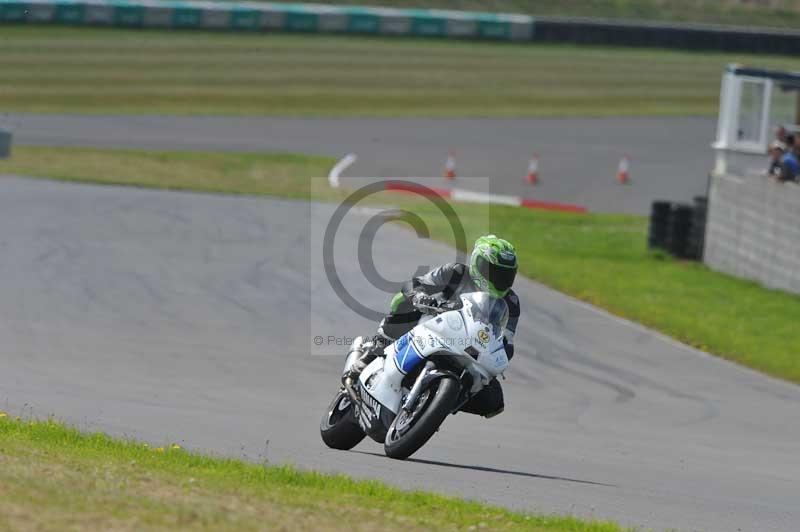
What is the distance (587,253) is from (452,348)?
17.5 meters

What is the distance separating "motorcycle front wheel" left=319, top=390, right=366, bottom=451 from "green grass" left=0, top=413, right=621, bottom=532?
1.77 metres

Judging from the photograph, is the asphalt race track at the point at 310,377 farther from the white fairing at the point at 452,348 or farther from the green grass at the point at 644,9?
the green grass at the point at 644,9

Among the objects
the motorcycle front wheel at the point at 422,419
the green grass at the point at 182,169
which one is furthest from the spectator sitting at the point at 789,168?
the motorcycle front wheel at the point at 422,419

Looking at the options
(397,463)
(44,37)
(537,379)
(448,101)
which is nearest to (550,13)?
(448,101)

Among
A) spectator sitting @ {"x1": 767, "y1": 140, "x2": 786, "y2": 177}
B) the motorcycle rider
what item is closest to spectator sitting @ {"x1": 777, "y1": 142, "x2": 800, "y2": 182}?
spectator sitting @ {"x1": 767, "y1": 140, "x2": 786, "y2": 177}

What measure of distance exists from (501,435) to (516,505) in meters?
3.67

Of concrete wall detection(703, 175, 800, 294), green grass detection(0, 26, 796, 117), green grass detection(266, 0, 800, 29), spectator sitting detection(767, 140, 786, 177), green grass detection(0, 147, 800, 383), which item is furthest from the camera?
green grass detection(266, 0, 800, 29)

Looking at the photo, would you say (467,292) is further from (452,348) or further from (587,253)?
(587,253)

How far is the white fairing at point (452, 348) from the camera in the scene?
380 inches

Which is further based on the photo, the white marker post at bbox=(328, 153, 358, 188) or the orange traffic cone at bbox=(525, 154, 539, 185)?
the orange traffic cone at bbox=(525, 154, 539, 185)

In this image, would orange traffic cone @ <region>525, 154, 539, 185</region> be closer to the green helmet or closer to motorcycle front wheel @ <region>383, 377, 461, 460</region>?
the green helmet

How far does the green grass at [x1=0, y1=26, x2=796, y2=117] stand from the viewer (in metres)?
47.9

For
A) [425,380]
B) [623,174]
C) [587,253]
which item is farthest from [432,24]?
[425,380]

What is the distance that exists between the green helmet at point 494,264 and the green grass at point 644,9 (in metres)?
52.5
